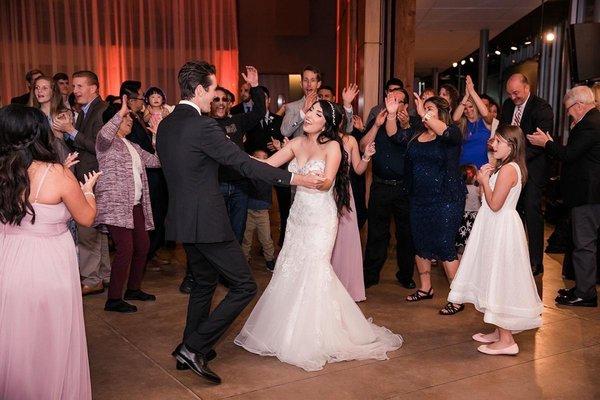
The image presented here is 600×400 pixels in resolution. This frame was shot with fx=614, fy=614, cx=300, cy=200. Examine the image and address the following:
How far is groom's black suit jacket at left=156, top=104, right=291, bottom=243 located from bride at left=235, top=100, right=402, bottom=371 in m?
0.68

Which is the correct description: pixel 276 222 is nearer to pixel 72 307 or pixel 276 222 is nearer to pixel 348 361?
pixel 348 361

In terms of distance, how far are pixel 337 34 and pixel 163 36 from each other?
3.21m

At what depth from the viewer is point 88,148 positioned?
4398 millimetres

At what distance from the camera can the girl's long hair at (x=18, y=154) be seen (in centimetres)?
239

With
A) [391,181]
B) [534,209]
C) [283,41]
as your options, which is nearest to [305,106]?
[391,181]

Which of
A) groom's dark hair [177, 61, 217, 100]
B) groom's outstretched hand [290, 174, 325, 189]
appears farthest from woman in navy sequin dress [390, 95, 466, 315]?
groom's dark hair [177, 61, 217, 100]

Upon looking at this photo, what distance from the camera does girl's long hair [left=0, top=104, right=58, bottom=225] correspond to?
2.39m

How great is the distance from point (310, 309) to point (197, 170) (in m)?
1.08

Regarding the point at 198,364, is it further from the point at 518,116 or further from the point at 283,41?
the point at 283,41

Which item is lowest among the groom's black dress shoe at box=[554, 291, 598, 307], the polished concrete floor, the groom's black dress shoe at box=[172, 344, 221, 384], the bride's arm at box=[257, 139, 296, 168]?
the polished concrete floor

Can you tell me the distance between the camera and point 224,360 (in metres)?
3.50

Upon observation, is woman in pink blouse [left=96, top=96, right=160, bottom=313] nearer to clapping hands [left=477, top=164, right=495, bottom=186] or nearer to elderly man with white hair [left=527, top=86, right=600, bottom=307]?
clapping hands [left=477, top=164, right=495, bottom=186]

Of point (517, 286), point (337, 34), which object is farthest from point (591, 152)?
point (337, 34)

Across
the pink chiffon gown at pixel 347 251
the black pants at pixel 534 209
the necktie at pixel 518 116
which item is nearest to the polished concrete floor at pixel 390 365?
the pink chiffon gown at pixel 347 251
